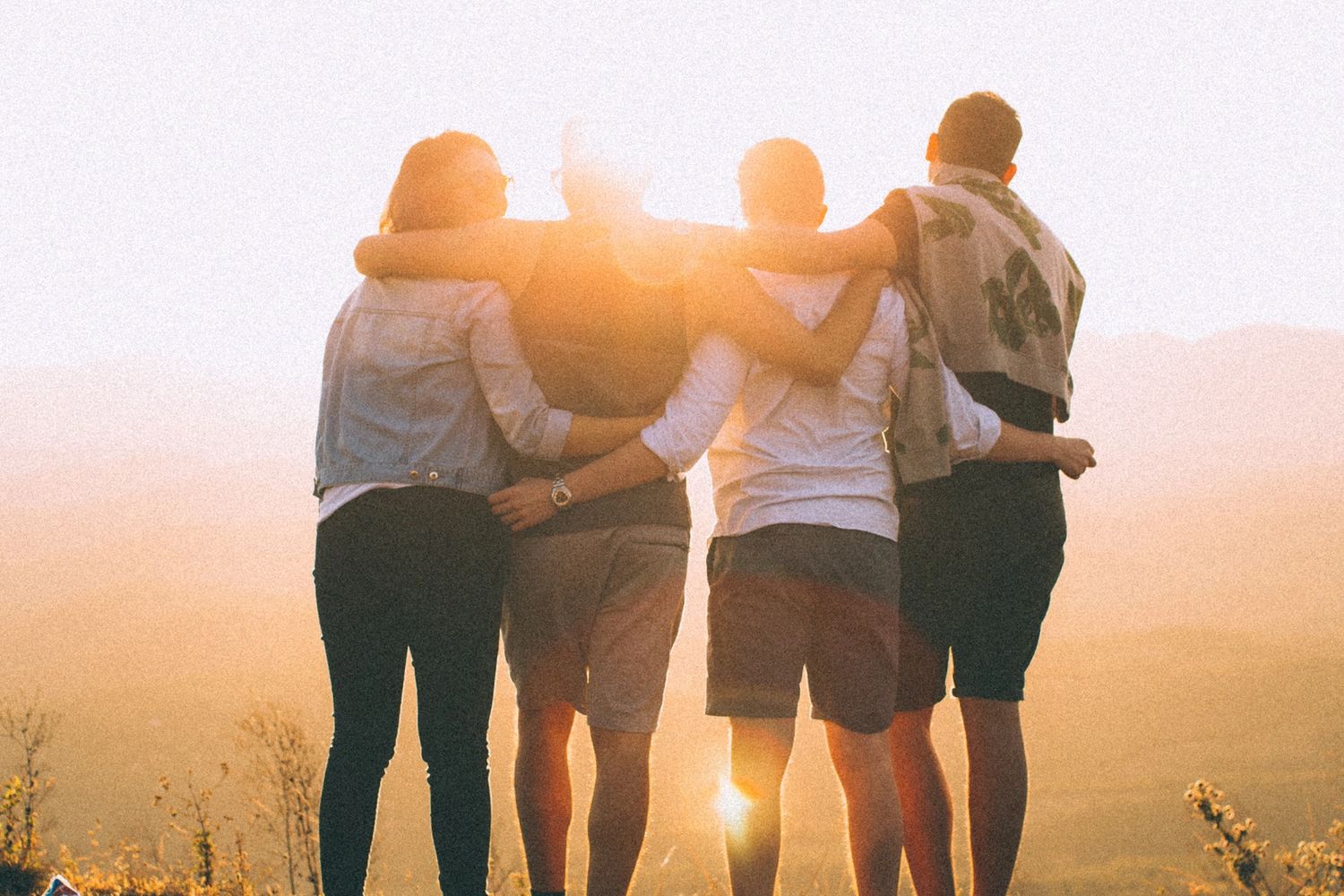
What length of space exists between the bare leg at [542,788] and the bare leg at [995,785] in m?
1.09

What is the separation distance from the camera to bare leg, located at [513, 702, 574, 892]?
2.71 meters

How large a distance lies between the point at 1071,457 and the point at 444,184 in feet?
6.00

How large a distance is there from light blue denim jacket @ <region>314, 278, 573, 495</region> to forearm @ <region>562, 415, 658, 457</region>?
0.09 feet

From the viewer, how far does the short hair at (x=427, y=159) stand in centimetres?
270

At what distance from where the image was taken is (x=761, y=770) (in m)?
2.58

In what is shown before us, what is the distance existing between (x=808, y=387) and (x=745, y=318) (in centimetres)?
24

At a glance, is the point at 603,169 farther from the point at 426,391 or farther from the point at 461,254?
the point at 426,391

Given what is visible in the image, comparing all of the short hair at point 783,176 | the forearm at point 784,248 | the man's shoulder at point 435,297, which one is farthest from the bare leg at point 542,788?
the short hair at point 783,176

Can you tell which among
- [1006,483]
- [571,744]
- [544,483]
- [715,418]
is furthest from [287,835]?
[1006,483]

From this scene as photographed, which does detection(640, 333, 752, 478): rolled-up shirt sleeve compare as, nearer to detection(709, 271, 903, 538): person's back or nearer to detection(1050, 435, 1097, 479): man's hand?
detection(709, 271, 903, 538): person's back

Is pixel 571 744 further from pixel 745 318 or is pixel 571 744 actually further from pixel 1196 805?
pixel 1196 805

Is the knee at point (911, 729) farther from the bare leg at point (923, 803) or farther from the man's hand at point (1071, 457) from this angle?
the man's hand at point (1071, 457)

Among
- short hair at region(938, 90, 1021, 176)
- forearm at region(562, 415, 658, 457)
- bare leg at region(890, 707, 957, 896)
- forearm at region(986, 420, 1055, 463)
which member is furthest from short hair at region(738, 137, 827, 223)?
bare leg at region(890, 707, 957, 896)

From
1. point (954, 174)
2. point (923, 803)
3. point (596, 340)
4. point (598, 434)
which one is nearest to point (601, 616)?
point (598, 434)
